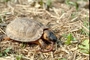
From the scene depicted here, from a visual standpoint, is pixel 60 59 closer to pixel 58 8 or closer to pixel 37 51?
pixel 37 51

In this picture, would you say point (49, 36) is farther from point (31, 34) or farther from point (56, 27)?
point (56, 27)

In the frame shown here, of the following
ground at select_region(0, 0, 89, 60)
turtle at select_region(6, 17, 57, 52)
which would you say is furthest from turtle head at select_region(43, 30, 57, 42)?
ground at select_region(0, 0, 89, 60)

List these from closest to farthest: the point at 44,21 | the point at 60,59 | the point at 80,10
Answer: the point at 60,59 → the point at 44,21 → the point at 80,10

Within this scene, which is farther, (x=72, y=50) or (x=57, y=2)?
(x=57, y=2)

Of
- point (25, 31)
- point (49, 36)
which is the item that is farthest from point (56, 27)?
point (25, 31)

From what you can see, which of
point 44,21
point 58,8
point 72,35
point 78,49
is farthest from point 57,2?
point 78,49

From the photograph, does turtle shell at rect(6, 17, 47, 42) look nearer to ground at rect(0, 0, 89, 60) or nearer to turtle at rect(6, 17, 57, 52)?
turtle at rect(6, 17, 57, 52)
